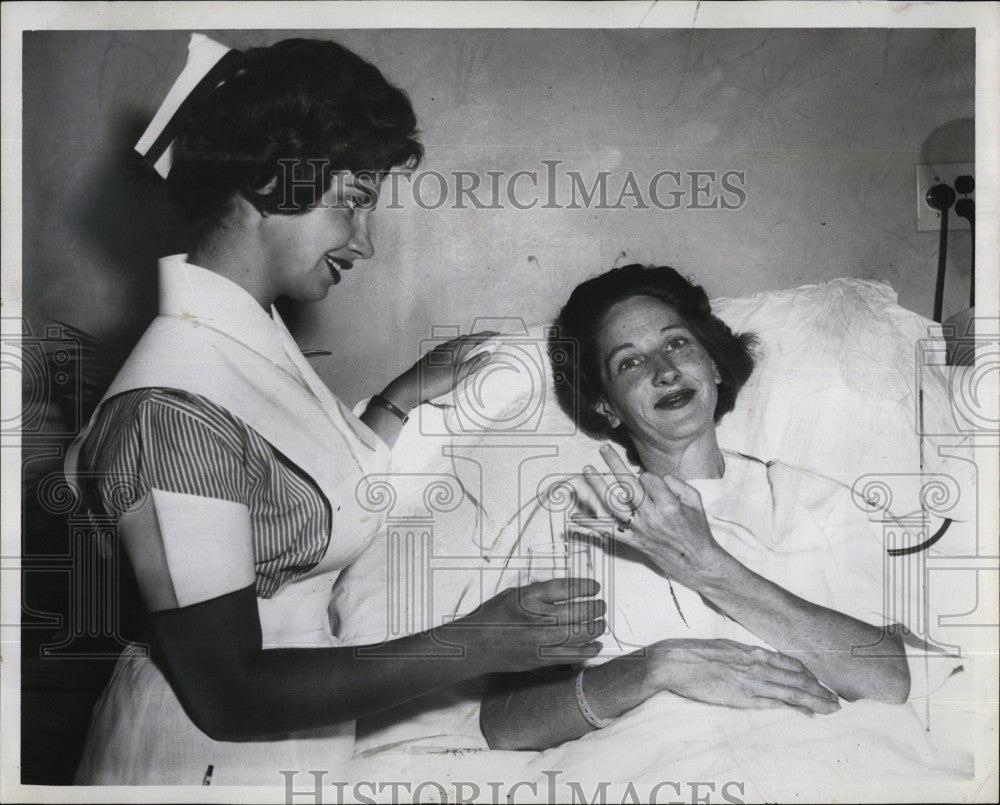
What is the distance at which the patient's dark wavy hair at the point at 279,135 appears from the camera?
1691 mm

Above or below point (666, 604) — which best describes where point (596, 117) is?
above

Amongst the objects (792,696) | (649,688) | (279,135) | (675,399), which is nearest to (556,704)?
(649,688)

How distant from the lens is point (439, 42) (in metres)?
1.76

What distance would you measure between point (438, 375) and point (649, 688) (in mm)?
686

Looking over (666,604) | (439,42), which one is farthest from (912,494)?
(439,42)

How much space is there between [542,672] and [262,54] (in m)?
1.24

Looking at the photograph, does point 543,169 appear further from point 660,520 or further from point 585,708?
point 585,708

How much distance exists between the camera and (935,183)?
1786mm

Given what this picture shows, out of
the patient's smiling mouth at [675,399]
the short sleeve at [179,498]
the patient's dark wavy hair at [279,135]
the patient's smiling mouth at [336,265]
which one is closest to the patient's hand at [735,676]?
the patient's smiling mouth at [675,399]

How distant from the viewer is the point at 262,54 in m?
1.73

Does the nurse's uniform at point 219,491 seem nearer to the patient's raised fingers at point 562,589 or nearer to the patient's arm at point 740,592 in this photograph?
the patient's raised fingers at point 562,589

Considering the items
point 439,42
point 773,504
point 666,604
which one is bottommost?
point 666,604

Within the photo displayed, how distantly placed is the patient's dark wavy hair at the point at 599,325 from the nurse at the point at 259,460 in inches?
7.1

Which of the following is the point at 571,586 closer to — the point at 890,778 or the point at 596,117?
the point at 890,778
